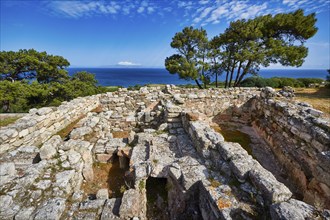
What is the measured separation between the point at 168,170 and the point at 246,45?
1666 cm

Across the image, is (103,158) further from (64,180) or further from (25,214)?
(25,214)

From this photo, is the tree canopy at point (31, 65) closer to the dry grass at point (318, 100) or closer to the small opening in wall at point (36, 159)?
the small opening in wall at point (36, 159)

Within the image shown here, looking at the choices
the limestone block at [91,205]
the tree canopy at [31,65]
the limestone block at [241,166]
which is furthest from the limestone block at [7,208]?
the tree canopy at [31,65]

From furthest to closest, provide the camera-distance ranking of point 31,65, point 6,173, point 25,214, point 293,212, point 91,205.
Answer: point 31,65, point 6,173, point 91,205, point 25,214, point 293,212

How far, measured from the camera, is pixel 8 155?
175 inches


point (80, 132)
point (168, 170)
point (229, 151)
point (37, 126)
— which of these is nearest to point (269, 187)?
point (229, 151)

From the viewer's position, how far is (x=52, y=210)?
2.82 m

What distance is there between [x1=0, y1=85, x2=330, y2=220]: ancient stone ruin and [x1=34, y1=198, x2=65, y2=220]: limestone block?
16mm

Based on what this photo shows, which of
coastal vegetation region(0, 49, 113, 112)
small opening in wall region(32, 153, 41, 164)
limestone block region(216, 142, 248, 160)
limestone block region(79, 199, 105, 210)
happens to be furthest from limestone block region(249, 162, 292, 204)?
coastal vegetation region(0, 49, 113, 112)

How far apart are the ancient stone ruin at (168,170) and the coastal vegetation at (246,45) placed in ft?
35.2

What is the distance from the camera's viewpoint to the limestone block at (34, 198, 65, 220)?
272cm

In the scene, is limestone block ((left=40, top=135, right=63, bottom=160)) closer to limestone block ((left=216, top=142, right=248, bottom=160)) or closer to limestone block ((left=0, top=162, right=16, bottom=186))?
limestone block ((left=0, top=162, right=16, bottom=186))

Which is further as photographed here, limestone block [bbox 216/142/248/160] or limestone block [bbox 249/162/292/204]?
limestone block [bbox 216/142/248/160]

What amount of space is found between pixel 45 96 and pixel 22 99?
1.67m
